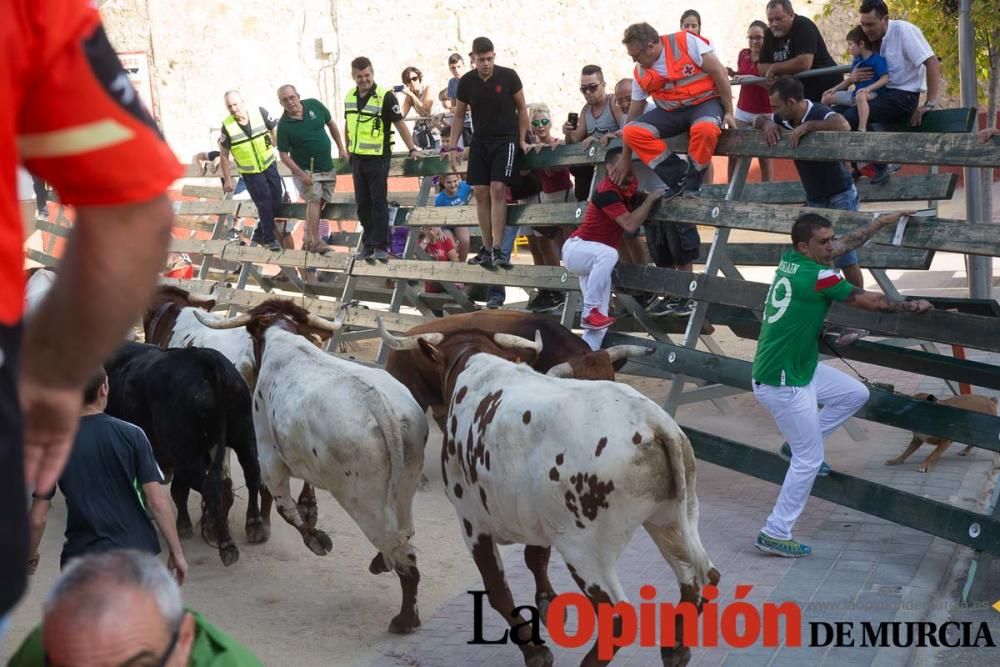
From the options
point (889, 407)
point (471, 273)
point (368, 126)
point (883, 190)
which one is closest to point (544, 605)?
point (889, 407)

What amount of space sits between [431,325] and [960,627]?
13.9ft

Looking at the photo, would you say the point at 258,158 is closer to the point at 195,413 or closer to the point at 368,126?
the point at 368,126

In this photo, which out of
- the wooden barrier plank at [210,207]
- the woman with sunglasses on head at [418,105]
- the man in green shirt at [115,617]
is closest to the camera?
the man in green shirt at [115,617]

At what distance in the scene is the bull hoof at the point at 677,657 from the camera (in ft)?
17.7

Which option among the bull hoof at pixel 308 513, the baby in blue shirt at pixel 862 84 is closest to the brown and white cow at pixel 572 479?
the bull hoof at pixel 308 513

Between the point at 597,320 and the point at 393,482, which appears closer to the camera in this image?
the point at 393,482

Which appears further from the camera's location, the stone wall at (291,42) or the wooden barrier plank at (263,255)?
the stone wall at (291,42)

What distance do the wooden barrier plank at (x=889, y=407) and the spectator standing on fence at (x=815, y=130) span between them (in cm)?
96

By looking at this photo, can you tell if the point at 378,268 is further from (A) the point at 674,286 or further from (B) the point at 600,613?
(B) the point at 600,613

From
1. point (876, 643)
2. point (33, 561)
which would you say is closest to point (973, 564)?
point (876, 643)

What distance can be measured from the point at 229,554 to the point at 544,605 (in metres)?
2.46

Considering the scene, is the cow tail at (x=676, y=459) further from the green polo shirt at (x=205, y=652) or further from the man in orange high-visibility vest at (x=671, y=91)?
the man in orange high-visibility vest at (x=671, y=91)

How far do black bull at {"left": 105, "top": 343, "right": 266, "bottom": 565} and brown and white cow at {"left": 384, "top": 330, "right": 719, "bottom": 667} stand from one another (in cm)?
214

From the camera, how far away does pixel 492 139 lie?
35.1ft
